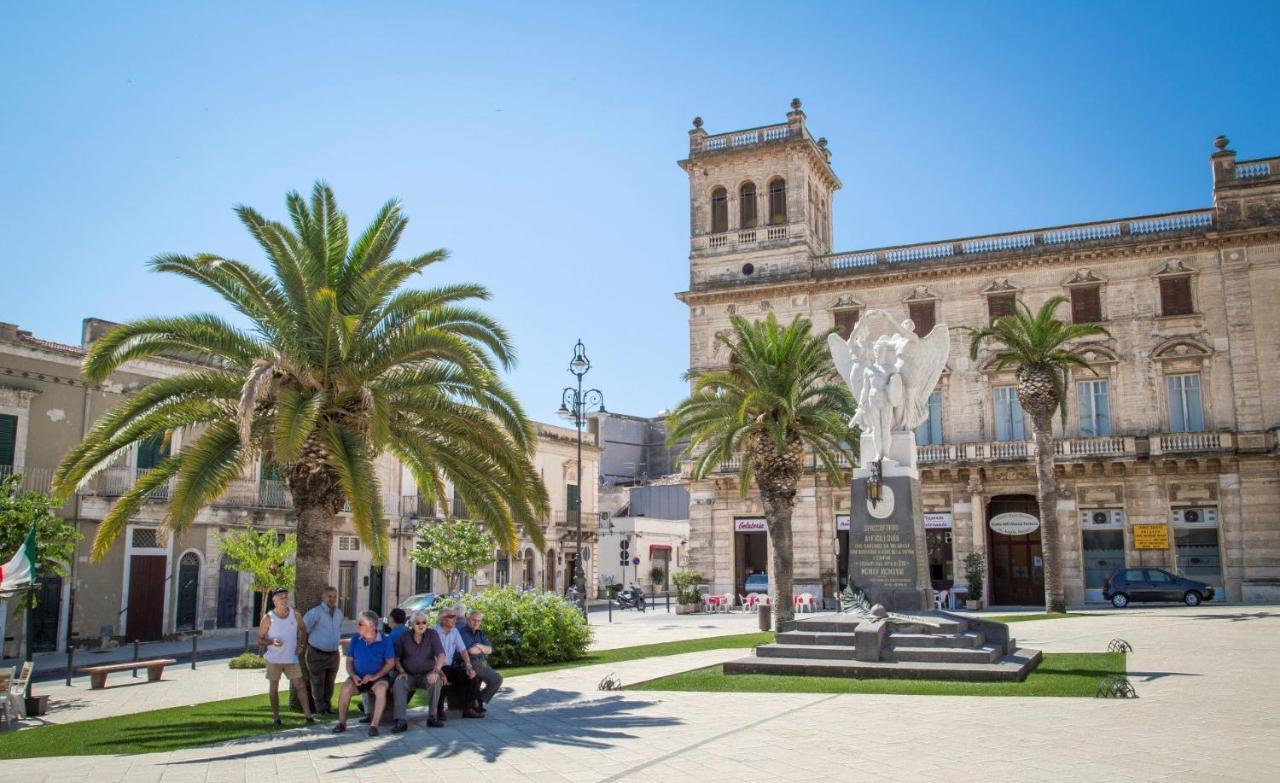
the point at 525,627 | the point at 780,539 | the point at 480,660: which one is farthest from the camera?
the point at 780,539

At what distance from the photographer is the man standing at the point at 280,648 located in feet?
37.4

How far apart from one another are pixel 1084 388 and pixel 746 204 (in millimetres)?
14798

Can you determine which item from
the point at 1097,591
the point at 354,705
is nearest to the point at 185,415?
the point at 354,705

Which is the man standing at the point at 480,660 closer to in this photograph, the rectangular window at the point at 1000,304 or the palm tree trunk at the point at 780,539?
the palm tree trunk at the point at 780,539

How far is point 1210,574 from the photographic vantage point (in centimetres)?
3291

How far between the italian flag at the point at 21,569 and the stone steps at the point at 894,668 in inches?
393

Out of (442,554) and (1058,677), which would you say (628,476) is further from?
(1058,677)

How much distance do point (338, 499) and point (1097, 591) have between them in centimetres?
2872

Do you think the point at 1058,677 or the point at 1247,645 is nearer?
the point at 1058,677

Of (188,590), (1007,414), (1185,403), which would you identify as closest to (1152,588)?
(1185,403)

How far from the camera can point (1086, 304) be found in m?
35.8

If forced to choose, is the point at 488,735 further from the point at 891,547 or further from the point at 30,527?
the point at 30,527

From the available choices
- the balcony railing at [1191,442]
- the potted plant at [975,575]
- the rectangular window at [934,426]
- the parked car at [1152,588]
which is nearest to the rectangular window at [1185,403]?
the balcony railing at [1191,442]

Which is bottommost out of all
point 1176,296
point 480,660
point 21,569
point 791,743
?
point 791,743
